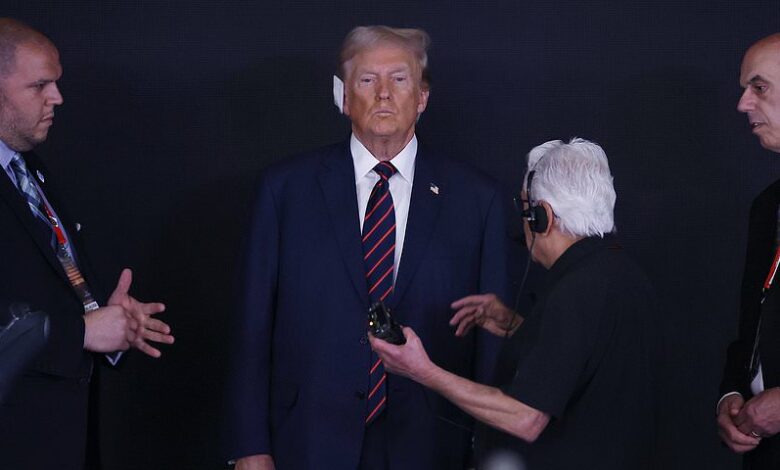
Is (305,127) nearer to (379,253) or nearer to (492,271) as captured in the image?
(379,253)

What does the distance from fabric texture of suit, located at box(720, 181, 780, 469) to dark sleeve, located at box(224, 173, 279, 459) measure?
126cm

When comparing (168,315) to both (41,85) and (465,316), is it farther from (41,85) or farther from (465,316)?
(465,316)

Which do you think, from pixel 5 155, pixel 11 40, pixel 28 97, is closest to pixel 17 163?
pixel 5 155

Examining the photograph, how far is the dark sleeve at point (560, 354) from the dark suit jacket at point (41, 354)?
1.16 meters

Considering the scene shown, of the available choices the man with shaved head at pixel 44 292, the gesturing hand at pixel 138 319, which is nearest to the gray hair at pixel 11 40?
the man with shaved head at pixel 44 292

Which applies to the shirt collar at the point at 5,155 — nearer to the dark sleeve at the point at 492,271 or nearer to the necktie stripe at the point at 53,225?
the necktie stripe at the point at 53,225

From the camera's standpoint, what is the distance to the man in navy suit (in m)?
3.01

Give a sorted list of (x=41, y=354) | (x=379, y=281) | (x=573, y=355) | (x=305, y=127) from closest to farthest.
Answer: (x=573, y=355) → (x=41, y=354) → (x=379, y=281) → (x=305, y=127)

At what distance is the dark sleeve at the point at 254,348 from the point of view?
2992mm

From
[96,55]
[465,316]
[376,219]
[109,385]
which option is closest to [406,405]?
[465,316]

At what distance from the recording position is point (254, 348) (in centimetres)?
302

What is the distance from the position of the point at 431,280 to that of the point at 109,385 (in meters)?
1.39

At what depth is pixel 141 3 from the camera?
3.77 meters

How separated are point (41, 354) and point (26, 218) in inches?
13.6
